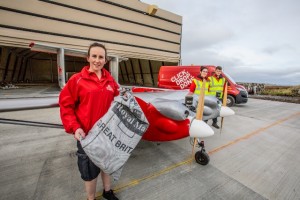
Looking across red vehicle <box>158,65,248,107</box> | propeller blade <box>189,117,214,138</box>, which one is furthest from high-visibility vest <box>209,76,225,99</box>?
red vehicle <box>158,65,248,107</box>

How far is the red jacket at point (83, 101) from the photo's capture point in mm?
1450

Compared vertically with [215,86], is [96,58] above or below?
above

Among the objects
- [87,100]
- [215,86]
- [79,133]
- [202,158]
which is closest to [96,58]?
[87,100]

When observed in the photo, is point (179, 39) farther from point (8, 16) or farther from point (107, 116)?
point (107, 116)

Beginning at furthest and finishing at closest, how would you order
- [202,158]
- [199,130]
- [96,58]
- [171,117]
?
[202,158], [171,117], [199,130], [96,58]

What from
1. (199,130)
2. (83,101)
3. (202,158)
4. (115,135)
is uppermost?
(83,101)

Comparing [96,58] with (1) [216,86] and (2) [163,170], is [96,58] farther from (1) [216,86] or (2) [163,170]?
(1) [216,86]

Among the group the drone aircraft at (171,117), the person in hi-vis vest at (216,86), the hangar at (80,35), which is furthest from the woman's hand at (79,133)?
the hangar at (80,35)

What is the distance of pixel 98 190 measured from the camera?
2.10 metres

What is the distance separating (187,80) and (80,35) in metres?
12.0

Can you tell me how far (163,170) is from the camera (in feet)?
8.52

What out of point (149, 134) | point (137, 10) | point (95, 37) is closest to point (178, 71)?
point (149, 134)

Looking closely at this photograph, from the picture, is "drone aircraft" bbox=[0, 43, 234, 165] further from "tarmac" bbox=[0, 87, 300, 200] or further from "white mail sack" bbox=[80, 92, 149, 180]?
"white mail sack" bbox=[80, 92, 149, 180]

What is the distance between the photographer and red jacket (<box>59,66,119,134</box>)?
1.45 meters
